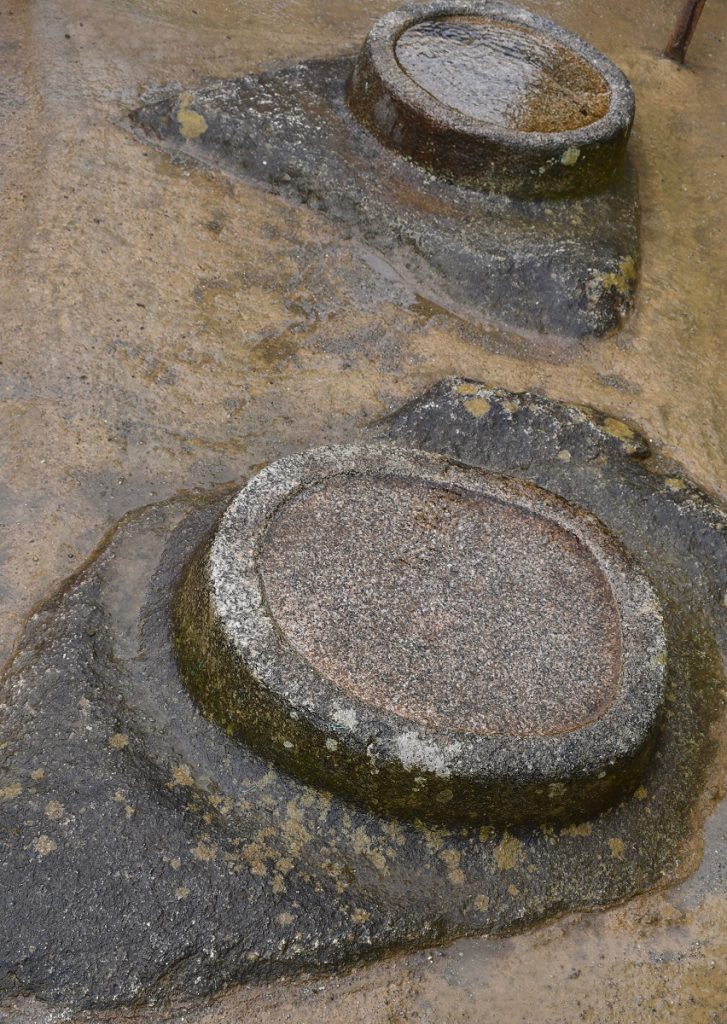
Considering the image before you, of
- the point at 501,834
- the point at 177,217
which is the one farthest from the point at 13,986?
the point at 177,217

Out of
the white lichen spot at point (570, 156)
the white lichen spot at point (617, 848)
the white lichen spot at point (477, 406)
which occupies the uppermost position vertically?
the white lichen spot at point (570, 156)

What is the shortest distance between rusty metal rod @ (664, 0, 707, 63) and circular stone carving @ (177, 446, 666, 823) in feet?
15.1

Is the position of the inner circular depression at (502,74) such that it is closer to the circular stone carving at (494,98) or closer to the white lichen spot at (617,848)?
the circular stone carving at (494,98)

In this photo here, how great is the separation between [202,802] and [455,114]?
360cm

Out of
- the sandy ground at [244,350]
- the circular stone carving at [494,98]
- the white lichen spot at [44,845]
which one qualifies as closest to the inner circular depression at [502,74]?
the circular stone carving at [494,98]

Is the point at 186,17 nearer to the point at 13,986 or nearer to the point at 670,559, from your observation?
the point at 670,559

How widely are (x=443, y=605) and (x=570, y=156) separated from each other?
288 centimetres

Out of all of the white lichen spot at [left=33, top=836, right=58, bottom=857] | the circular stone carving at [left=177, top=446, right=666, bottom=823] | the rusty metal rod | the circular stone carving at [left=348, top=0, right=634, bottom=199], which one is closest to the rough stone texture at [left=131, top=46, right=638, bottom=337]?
the circular stone carving at [left=348, top=0, right=634, bottom=199]

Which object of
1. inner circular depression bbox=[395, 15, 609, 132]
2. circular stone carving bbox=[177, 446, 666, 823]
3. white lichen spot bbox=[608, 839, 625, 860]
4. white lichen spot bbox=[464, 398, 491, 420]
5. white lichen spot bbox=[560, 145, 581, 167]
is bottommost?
white lichen spot bbox=[608, 839, 625, 860]

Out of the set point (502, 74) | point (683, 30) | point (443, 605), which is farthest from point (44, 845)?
point (683, 30)

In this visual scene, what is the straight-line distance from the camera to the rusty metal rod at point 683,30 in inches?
263

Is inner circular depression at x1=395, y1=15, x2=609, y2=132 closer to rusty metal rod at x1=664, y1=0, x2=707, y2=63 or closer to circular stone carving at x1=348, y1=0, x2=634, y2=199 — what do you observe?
circular stone carving at x1=348, y1=0, x2=634, y2=199

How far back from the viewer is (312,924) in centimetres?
273

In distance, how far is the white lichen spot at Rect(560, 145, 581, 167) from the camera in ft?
16.5
